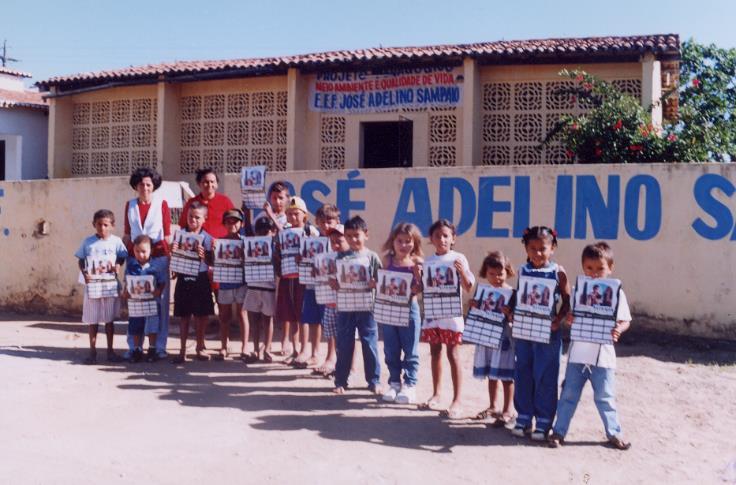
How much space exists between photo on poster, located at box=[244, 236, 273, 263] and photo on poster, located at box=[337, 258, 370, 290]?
3.85ft

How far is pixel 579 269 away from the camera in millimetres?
7879

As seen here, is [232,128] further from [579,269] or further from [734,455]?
[734,455]

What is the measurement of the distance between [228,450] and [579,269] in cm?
477

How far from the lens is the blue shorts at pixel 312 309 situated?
6.43m

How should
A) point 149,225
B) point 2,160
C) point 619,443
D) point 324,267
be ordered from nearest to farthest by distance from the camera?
point 619,443, point 324,267, point 149,225, point 2,160

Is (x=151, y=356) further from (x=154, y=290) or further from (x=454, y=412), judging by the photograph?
(x=454, y=412)

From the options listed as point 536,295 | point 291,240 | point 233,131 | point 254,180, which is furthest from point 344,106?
point 536,295

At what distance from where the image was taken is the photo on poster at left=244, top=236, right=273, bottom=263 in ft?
21.8

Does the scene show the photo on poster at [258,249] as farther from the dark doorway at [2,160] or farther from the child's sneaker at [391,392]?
the dark doorway at [2,160]

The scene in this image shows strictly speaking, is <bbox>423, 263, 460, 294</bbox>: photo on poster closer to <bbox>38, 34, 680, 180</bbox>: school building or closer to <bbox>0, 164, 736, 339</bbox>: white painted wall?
<bbox>0, 164, 736, 339</bbox>: white painted wall

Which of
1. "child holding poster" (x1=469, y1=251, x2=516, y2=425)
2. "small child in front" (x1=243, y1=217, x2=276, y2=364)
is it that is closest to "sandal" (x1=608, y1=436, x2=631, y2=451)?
"child holding poster" (x1=469, y1=251, x2=516, y2=425)

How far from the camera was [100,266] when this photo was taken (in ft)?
22.6

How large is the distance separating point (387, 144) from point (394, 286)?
9467mm

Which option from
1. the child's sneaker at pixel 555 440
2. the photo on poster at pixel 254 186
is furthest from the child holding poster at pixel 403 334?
the photo on poster at pixel 254 186
